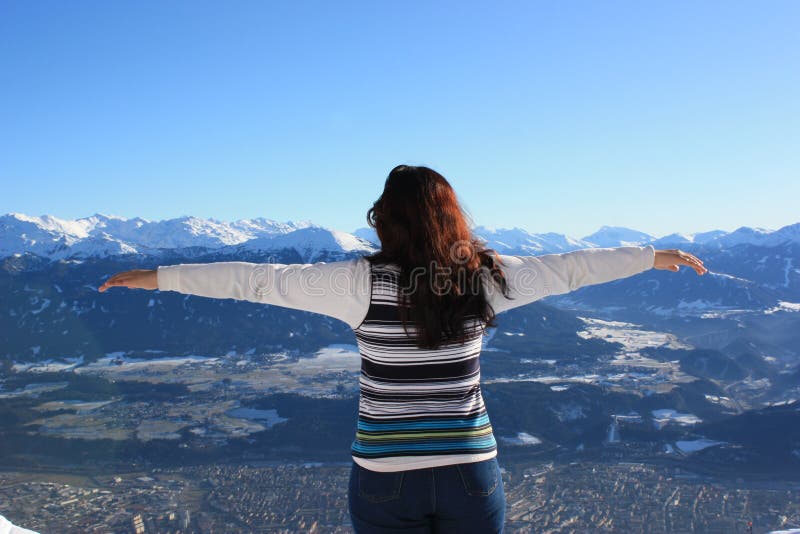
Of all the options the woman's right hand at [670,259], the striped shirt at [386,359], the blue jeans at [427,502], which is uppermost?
the woman's right hand at [670,259]

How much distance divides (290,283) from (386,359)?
541 mm

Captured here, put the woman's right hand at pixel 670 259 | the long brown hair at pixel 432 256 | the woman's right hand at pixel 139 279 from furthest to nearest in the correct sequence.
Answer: the woman's right hand at pixel 670 259 → the woman's right hand at pixel 139 279 → the long brown hair at pixel 432 256

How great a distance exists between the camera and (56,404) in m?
83.9

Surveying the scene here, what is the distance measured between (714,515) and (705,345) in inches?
4341

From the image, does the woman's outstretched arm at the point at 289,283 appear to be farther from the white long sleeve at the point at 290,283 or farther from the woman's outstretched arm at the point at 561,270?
the woman's outstretched arm at the point at 561,270

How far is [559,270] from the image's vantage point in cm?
281

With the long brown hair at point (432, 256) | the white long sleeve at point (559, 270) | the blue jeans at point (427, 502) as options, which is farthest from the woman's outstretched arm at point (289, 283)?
the blue jeans at point (427, 502)

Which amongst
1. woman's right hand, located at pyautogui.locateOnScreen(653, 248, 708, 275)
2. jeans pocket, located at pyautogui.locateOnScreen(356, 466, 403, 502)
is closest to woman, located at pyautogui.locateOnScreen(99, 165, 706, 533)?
jeans pocket, located at pyautogui.locateOnScreen(356, 466, 403, 502)

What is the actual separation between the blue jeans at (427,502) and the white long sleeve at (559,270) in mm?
793

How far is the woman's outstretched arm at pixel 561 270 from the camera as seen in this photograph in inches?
106

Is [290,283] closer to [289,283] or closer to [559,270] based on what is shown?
[289,283]

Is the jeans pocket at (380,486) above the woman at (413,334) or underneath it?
underneath

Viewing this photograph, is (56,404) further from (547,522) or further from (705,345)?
(705,345)

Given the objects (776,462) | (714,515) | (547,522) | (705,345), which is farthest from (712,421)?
(705,345)
